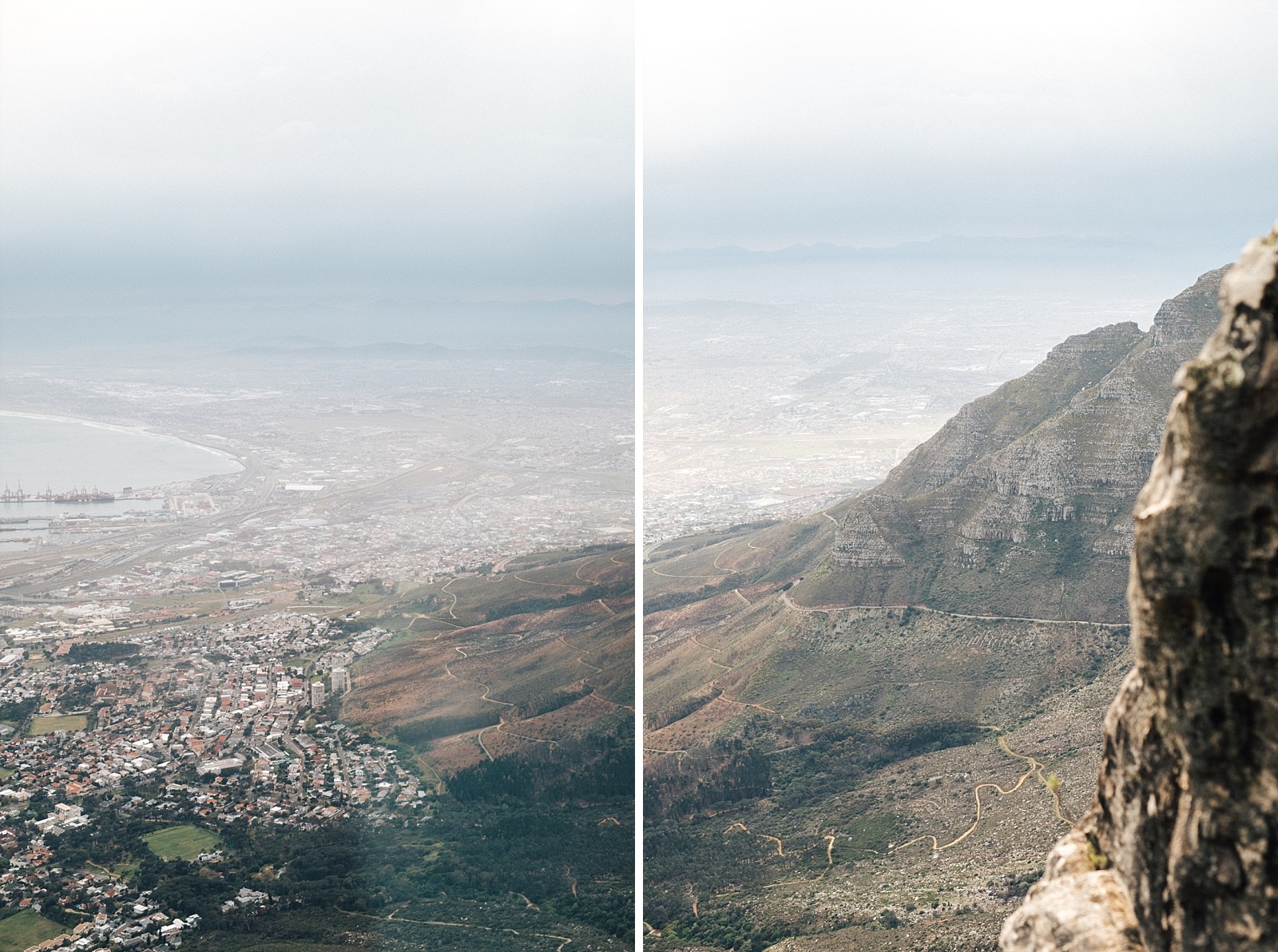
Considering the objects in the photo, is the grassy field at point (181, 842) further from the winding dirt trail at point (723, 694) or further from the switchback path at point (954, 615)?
the switchback path at point (954, 615)

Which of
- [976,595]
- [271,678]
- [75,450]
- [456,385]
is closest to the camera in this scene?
[75,450]

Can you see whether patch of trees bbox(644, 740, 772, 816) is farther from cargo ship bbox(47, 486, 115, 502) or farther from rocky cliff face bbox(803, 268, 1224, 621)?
cargo ship bbox(47, 486, 115, 502)

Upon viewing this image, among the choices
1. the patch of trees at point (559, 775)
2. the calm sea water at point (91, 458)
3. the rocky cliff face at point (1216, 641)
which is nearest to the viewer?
the rocky cliff face at point (1216, 641)

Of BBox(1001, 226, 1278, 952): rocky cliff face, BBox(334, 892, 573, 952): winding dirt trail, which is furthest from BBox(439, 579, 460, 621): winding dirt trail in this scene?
BBox(1001, 226, 1278, 952): rocky cliff face

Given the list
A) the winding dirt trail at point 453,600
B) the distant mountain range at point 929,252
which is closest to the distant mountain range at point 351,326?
the distant mountain range at point 929,252

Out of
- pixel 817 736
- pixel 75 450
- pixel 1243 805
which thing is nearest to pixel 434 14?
pixel 75 450

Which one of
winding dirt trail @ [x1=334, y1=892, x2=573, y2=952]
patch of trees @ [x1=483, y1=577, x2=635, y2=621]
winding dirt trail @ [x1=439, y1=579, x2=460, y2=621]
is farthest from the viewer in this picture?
patch of trees @ [x1=483, y1=577, x2=635, y2=621]

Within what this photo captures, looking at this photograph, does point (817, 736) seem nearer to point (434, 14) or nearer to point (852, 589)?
point (852, 589)
